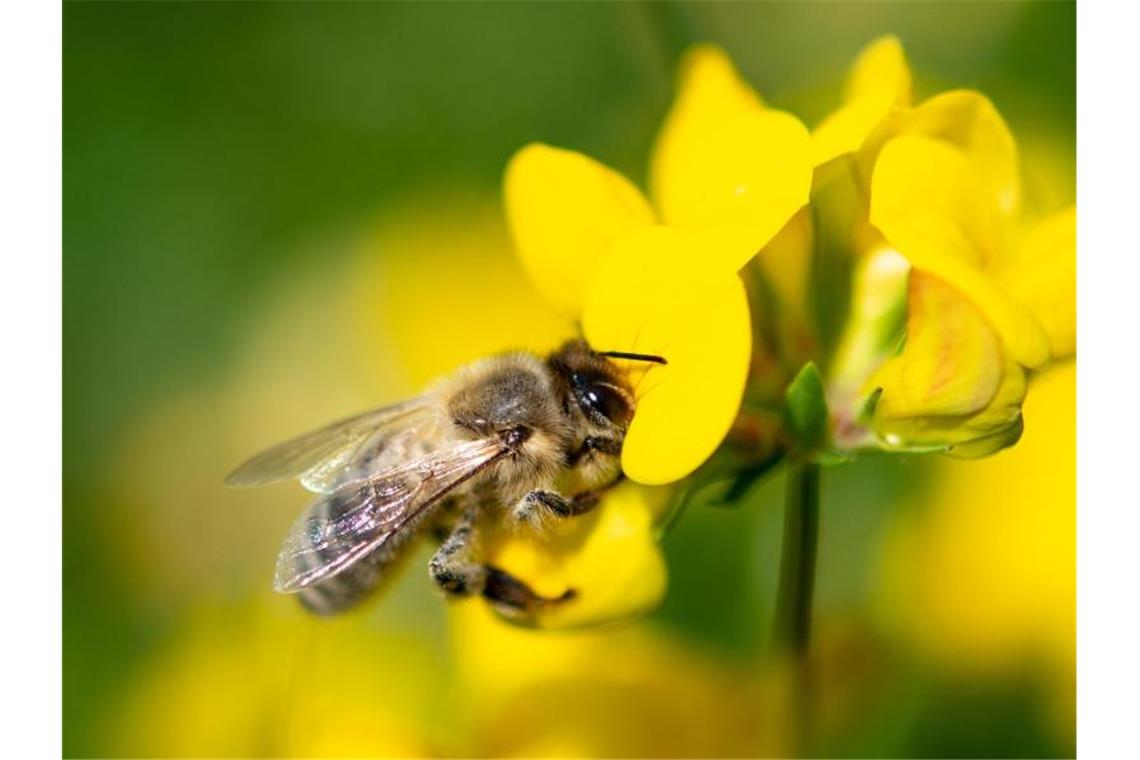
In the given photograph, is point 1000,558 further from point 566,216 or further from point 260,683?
point 260,683

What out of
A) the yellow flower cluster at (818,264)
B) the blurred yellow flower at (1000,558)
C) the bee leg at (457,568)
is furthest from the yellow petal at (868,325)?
the blurred yellow flower at (1000,558)

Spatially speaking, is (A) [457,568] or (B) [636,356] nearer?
(B) [636,356]

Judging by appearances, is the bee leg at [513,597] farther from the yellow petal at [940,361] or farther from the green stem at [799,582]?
the yellow petal at [940,361]

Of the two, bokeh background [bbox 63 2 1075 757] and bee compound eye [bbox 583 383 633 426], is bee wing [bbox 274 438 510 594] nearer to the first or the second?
bee compound eye [bbox 583 383 633 426]

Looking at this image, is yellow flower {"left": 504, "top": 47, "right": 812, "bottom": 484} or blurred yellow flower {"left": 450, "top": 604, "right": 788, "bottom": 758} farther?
blurred yellow flower {"left": 450, "top": 604, "right": 788, "bottom": 758}

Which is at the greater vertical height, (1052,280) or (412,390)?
(1052,280)

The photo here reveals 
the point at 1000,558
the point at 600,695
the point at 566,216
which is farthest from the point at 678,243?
the point at 1000,558

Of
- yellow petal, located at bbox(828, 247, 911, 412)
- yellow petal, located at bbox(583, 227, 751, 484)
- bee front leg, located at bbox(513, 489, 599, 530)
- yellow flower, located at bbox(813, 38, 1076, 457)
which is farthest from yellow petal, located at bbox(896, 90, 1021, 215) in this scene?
bee front leg, located at bbox(513, 489, 599, 530)
